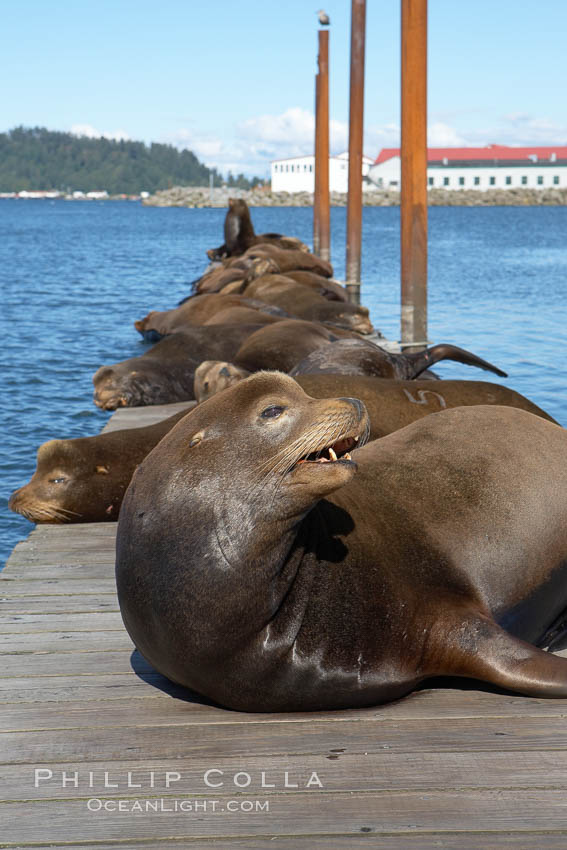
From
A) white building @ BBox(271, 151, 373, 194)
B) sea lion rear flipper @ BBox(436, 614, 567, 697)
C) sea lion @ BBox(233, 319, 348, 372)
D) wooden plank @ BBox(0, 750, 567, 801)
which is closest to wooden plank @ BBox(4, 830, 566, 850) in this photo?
wooden plank @ BBox(0, 750, 567, 801)

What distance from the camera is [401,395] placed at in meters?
6.27

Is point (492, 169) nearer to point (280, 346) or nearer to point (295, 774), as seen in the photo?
point (280, 346)

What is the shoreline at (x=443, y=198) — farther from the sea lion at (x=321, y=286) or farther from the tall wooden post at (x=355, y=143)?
the sea lion at (x=321, y=286)

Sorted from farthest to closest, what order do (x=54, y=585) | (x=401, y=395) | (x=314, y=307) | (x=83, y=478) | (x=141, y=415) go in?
(x=314, y=307), (x=141, y=415), (x=83, y=478), (x=401, y=395), (x=54, y=585)

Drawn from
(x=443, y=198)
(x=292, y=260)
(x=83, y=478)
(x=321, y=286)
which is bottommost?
(x=83, y=478)

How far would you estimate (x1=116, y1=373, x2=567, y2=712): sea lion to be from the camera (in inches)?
129

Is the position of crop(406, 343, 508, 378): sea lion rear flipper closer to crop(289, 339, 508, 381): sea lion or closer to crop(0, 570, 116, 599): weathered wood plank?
crop(289, 339, 508, 381): sea lion

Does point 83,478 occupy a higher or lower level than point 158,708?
higher

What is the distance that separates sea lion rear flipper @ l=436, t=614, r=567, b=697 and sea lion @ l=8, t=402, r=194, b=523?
3269 millimetres

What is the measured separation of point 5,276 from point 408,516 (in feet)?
117

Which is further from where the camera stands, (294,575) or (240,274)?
(240,274)

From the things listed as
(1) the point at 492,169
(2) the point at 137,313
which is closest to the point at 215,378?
(2) the point at 137,313

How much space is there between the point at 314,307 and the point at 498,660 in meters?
9.45

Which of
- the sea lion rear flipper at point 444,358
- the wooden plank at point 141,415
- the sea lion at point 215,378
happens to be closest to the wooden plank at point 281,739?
the sea lion at point 215,378
